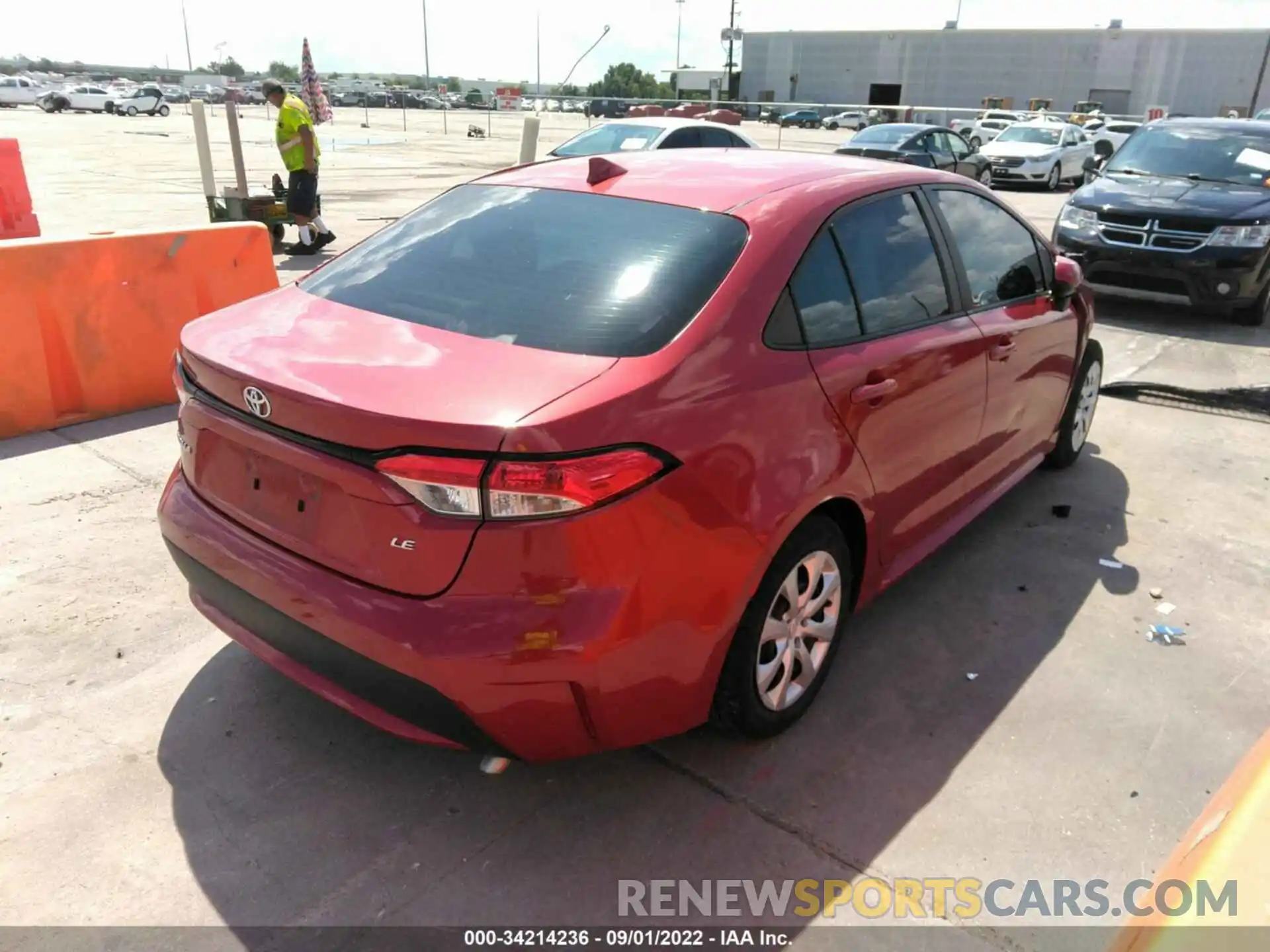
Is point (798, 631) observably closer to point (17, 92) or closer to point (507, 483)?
point (507, 483)

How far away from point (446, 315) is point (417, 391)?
1.65 ft

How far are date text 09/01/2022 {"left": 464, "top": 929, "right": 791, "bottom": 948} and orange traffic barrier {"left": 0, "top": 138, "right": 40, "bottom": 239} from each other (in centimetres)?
911

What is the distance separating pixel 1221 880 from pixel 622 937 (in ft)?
4.46

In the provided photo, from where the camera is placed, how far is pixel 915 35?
259ft

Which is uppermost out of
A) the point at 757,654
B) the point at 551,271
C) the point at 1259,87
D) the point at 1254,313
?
the point at 1259,87

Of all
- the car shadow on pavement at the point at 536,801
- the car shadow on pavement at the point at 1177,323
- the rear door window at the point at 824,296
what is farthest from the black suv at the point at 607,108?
the car shadow on pavement at the point at 536,801

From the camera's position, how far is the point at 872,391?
9.70ft

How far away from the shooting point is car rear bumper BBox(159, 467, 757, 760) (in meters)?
2.16

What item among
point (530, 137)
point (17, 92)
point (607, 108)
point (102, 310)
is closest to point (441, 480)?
point (102, 310)

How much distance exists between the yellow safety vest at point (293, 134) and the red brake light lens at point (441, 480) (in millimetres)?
9027

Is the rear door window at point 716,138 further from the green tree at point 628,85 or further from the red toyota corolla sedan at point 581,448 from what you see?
the green tree at point 628,85

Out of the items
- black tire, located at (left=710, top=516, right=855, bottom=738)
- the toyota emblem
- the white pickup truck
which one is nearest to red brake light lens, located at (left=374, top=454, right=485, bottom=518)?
the toyota emblem

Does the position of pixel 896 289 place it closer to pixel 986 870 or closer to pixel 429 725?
pixel 986 870

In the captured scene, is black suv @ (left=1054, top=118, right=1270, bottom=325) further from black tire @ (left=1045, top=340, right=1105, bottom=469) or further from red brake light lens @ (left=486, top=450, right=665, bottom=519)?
red brake light lens @ (left=486, top=450, right=665, bottom=519)
